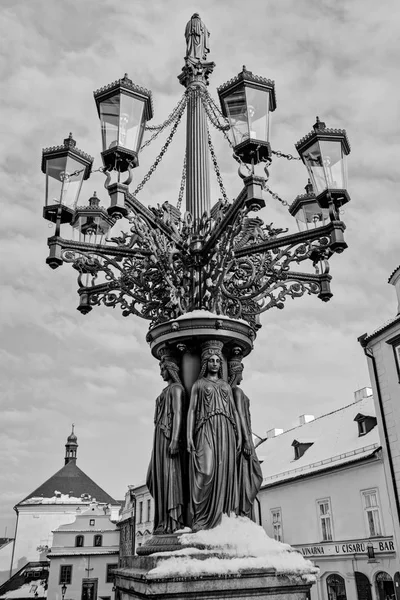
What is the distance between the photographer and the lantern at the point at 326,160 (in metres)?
5.33

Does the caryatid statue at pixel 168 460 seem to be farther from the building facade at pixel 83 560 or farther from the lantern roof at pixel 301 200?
the building facade at pixel 83 560

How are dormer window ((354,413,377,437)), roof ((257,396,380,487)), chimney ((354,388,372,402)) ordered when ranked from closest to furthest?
roof ((257,396,380,487))
dormer window ((354,413,377,437))
chimney ((354,388,372,402))

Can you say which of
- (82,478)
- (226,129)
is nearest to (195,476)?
(226,129)

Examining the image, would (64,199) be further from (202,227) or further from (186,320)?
(186,320)

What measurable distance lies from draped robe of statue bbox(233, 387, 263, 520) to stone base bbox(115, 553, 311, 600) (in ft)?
2.45

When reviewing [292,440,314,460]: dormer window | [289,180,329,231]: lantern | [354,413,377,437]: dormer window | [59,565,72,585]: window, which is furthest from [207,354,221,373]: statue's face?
[59,565,72,585]: window

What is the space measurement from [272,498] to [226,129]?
23.0 m

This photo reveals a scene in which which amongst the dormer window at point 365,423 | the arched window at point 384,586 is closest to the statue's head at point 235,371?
the arched window at point 384,586

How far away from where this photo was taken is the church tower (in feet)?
263

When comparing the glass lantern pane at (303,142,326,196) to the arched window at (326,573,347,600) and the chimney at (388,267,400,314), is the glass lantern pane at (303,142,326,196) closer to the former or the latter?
the chimney at (388,267,400,314)

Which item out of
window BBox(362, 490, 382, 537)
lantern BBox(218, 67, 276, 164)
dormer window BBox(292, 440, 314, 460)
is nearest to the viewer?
lantern BBox(218, 67, 276, 164)

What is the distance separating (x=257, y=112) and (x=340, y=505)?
20053 millimetres

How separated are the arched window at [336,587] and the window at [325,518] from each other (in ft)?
4.79

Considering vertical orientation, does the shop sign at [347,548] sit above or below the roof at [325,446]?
below
